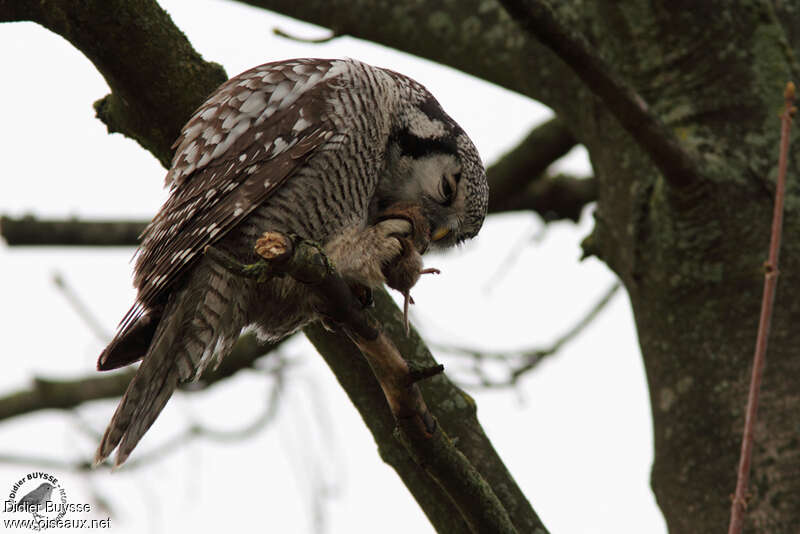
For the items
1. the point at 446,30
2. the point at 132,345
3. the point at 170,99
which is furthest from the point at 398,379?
the point at 446,30

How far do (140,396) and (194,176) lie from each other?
68 cm

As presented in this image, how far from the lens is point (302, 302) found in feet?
8.79

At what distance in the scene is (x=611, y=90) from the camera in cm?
265

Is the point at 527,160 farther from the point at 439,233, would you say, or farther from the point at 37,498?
the point at 37,498

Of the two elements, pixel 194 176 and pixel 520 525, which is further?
pixel 194 176

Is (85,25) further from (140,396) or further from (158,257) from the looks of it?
Result: (140,396)

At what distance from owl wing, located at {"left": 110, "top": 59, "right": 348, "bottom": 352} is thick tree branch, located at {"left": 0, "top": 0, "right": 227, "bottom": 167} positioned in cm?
7

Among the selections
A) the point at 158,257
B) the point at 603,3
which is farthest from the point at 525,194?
the point at 158,257

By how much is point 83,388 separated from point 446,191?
1899 millimetres

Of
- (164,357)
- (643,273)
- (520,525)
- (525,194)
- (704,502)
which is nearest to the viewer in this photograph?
(520,525)

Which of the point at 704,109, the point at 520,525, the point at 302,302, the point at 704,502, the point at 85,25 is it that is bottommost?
the point at 704,502

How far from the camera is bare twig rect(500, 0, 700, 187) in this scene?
2.46m

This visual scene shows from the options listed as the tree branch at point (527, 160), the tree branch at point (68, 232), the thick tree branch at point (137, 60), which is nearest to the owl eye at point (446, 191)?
the thick tree branch at point (137, 60)

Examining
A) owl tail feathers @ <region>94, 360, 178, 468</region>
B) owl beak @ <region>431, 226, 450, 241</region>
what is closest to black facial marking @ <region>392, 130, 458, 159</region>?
owl beak @ <region>431, 226, 450, 241</region>
